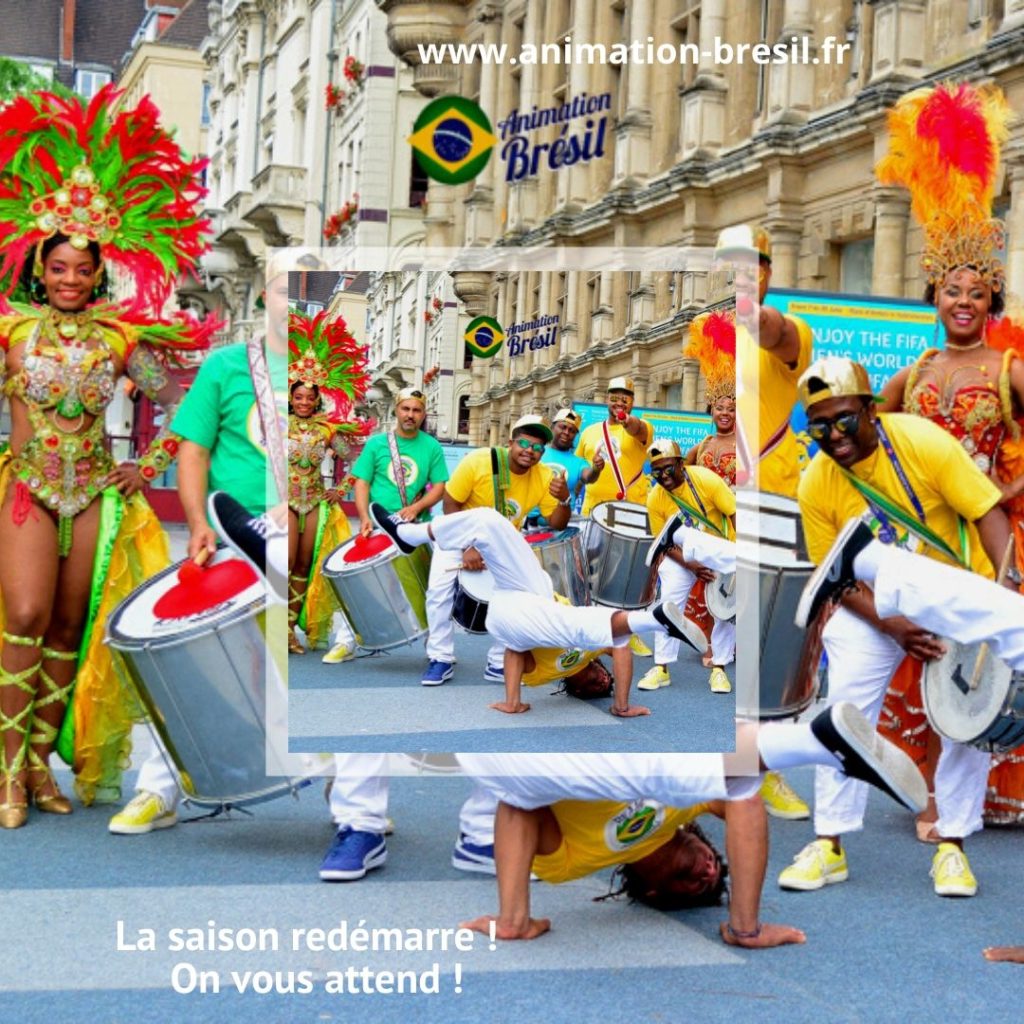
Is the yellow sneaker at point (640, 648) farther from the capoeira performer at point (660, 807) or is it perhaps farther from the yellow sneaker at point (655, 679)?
the capoeira performer at point (660, 807)

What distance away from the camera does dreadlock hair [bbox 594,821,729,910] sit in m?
5.09

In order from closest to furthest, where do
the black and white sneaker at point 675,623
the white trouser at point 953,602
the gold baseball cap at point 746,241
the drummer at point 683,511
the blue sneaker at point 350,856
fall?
the white trouser at point 953,602, the gold baseball cap at point 746,241, the black and white sneaker at point 675,623, the blue sneaker at point 350,856, the drummer at point 683,511

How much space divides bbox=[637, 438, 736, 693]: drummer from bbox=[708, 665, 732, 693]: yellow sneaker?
69cm

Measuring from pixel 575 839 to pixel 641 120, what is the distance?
19762 mm

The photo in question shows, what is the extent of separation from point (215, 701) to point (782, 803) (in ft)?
7.86

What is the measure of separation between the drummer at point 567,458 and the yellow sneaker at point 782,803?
1.30 m

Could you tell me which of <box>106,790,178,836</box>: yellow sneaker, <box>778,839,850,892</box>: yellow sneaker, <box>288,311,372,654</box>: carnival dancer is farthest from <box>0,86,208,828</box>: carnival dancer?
<box>778,839,850,892</box>: yellow sneaker

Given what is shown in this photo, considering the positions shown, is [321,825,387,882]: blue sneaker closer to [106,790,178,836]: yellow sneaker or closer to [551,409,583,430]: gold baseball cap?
[106,790,178,836]: yellow sneaker

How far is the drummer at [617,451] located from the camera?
651cm

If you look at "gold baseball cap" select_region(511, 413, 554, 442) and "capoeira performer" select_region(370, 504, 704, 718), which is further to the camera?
"gold baseball cap" select_region(511, 413, 554, 442)

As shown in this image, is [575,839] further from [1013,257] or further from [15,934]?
[1013,257]

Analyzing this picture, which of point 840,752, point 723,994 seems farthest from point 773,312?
point 723,994

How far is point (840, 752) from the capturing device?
4270 mm

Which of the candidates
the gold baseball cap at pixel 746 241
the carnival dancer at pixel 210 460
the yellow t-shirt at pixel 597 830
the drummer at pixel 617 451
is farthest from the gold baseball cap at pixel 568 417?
the yellow t-shirt at pixel 597 830
